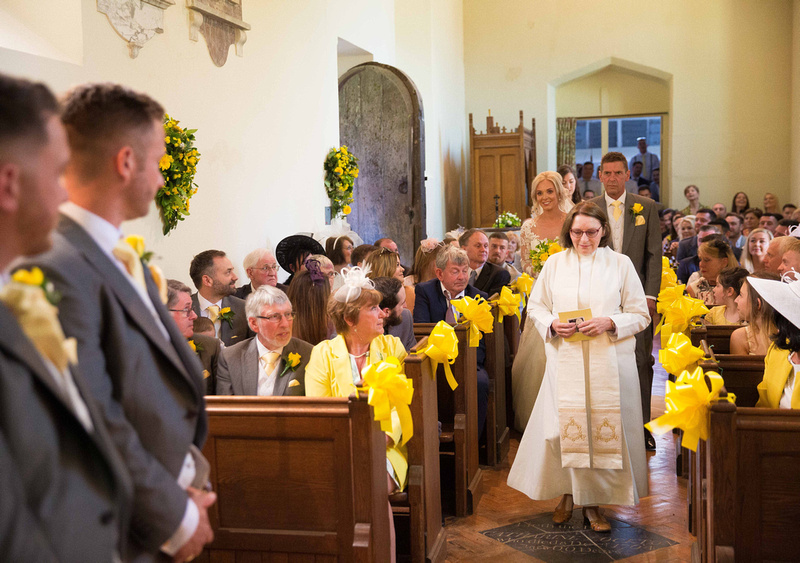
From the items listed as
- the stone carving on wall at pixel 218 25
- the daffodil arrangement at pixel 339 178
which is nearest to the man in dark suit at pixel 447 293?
the stone carving on wall at pixel 218 25

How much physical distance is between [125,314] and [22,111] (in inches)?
16.7

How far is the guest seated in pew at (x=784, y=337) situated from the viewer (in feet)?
9.59

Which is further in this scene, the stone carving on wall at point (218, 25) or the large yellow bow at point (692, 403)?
the stone carving on wall at point (218, 25)

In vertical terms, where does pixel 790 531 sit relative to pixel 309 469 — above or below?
below

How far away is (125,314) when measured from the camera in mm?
1439

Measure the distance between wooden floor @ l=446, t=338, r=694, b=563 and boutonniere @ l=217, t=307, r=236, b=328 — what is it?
1.69 meters

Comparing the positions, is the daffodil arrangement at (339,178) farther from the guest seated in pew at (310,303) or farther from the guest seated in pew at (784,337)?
the guest seated in pew at (784,337)

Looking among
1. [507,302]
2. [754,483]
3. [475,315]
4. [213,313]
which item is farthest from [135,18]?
[754,483]

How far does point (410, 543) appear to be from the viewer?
11.2 ft

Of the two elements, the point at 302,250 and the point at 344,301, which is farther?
the point at 302,250

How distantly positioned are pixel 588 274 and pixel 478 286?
1.91 meters

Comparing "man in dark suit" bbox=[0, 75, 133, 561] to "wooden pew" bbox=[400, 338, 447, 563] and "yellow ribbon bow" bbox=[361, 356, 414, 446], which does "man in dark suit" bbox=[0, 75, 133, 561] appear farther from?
"wooden pew" bbox=[400, 338, 447, 563]

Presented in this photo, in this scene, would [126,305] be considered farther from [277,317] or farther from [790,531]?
[790,531]

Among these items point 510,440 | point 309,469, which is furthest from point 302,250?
point 309,469
